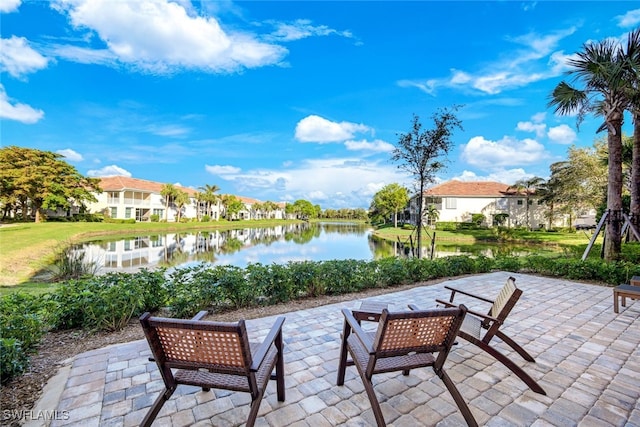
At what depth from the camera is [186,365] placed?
1774 mm

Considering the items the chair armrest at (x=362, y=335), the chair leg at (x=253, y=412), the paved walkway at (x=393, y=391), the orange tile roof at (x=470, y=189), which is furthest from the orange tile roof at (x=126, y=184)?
the chair leg at (x=253, y=412)

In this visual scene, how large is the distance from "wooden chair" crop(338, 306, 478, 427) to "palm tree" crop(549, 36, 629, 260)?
998 centimetres

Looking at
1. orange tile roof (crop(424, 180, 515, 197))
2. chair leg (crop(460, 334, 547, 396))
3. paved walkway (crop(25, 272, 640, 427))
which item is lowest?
paved walkway (crop(25, 272, 640, 427))

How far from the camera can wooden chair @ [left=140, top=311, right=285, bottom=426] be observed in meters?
1.64

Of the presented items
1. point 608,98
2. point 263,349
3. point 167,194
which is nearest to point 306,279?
point 263,349

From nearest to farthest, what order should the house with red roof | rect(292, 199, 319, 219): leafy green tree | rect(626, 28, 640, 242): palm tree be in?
rect(626, 28, 640, 242): palm tree < the house with red roof < rect(292, 199, 319, 219): leafy green tree

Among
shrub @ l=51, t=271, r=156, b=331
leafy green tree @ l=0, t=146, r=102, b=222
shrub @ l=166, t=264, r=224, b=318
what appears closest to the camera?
shrub @ l=51, t=271, r=156, b=331

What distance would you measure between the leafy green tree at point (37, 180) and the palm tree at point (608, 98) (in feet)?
128

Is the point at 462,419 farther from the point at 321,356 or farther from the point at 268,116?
the point at 268,116

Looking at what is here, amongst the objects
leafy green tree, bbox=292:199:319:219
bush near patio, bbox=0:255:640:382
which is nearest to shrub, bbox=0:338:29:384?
bush near patio, bbox=0:255:640:382

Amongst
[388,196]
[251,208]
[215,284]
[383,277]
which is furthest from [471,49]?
[251,208]

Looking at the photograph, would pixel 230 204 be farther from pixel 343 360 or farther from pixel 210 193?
pixel 343 360

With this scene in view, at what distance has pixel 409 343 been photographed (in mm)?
1947

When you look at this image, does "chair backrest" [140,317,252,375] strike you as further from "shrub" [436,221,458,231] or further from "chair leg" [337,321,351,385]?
"shrub" [436,221,458,231]
